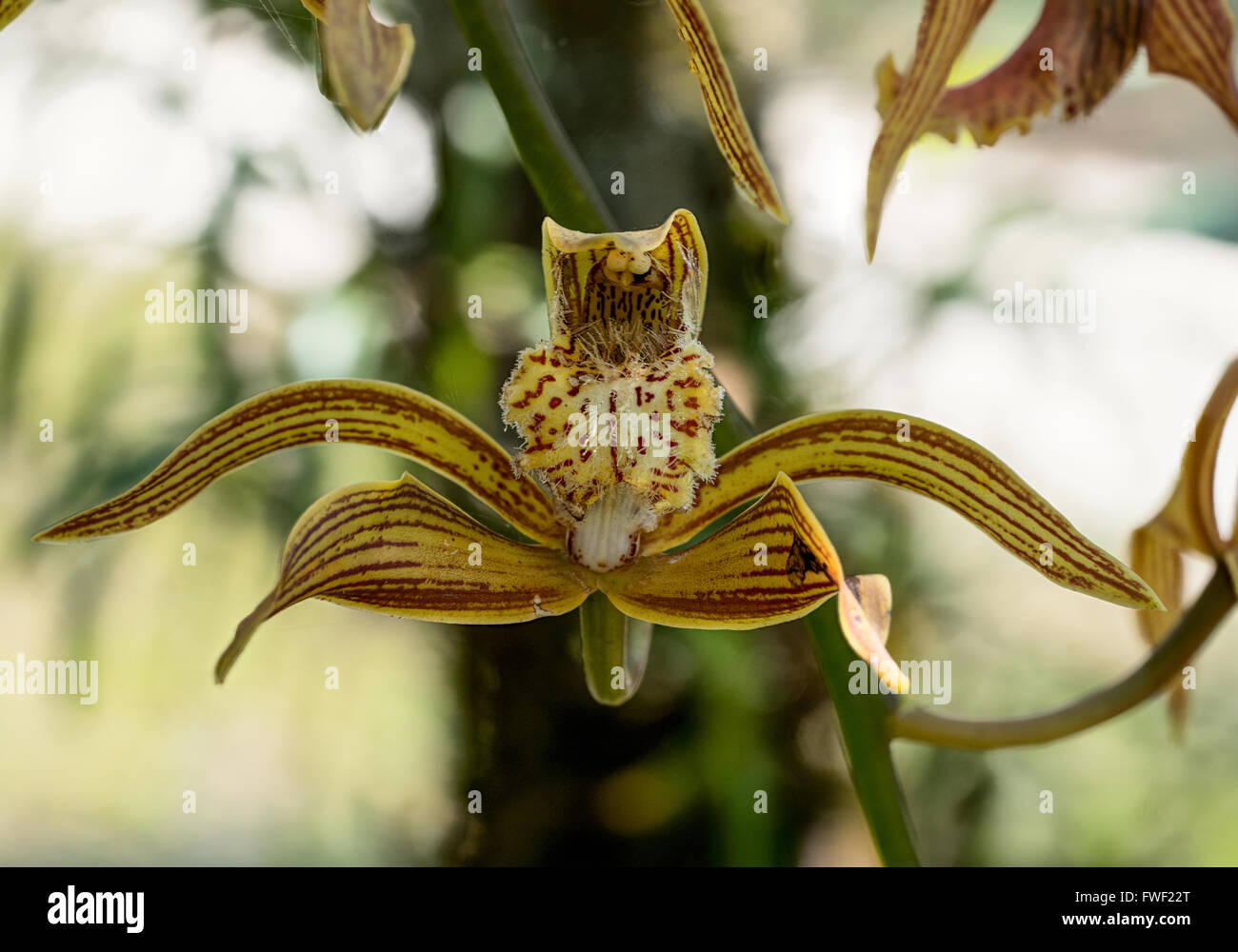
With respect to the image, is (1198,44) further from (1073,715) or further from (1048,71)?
(1073,715)

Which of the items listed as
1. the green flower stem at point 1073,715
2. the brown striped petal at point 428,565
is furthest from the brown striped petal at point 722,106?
the green flower stem at point 1073,715

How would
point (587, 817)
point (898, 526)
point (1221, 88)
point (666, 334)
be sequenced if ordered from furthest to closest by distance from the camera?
point (898, 526) < point (587, 817) < point (1221, 88) < point (666, 334)

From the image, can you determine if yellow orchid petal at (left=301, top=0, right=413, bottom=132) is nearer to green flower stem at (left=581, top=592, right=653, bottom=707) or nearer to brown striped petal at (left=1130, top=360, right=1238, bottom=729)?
green flower stem at (left=581, top=592, right=653, bottom=707)

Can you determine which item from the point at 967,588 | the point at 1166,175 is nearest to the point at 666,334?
the point at 967,588

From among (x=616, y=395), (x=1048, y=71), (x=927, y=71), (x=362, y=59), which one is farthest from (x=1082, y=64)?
(x=362, y=59)

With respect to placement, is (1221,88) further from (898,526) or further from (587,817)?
(587,817)

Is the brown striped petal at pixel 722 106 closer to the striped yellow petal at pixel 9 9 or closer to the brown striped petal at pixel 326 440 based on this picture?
the brown striped petal at pixel 326 440
